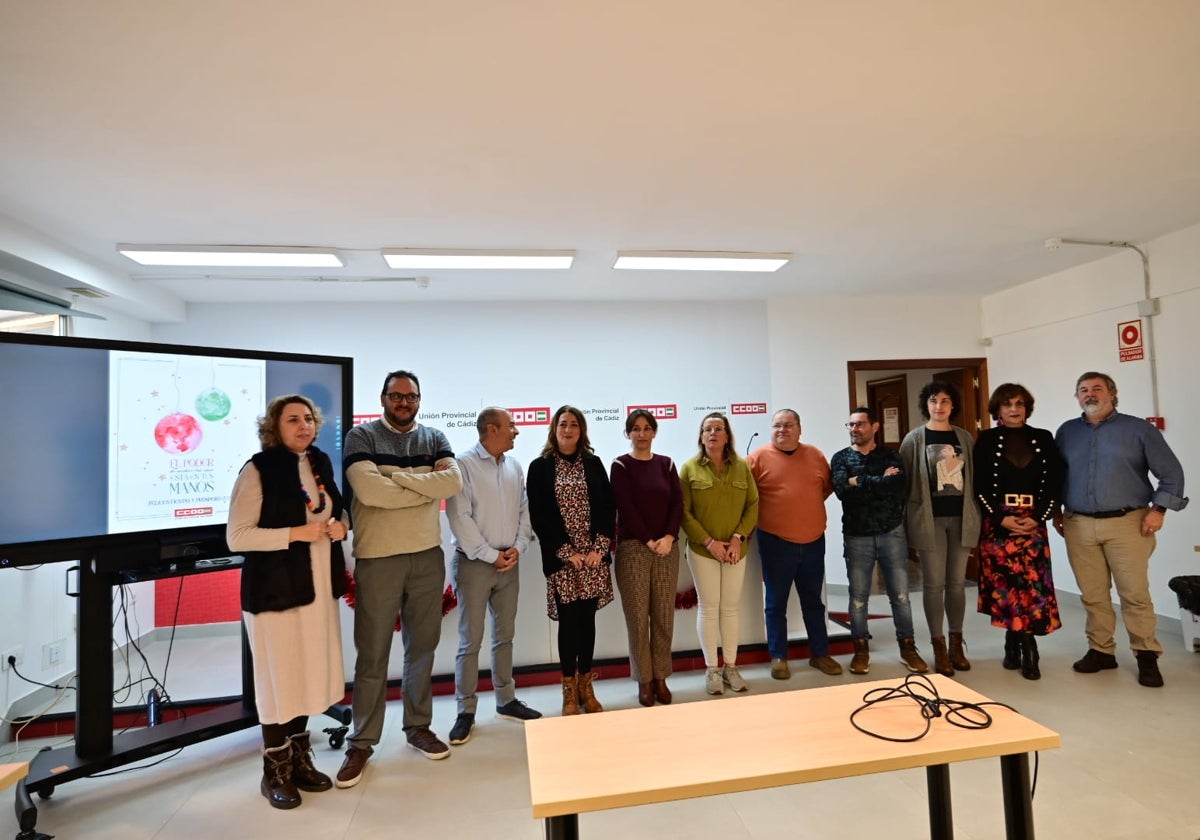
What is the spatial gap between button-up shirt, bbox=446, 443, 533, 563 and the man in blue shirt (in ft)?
10.3

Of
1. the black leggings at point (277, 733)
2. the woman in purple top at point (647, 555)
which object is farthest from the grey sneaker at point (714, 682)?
the black leggings at point (277, 733)

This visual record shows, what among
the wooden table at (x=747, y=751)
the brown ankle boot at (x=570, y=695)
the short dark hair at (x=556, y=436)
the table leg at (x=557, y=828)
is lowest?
the brown ankle boot at (x=570, y=695)

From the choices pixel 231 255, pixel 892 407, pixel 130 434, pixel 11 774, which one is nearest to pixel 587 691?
pixel 11 774

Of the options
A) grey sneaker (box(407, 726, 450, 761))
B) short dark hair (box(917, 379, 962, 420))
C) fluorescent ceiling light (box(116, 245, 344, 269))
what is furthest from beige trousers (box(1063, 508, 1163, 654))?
fluorescent ceiling light (box(116, 245, 344, 269))

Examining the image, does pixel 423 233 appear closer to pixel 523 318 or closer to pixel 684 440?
pixel 523 318

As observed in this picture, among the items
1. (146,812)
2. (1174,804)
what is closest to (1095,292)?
(1174,804)

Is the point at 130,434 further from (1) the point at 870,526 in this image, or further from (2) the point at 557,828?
(1) the point at 870,526

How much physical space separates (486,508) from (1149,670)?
3612 mm

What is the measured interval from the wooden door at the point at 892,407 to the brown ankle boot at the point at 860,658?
12.1 ft

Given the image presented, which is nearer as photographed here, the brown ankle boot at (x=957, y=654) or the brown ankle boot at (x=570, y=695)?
the brown ankle boot at (x=570, y=695)

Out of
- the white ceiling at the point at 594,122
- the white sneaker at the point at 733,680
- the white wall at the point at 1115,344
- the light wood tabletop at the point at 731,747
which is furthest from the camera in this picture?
the white wall at the point at 1115,344

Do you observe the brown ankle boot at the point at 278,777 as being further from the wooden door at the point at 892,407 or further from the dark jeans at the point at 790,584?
the wooden door at the point at 892,407

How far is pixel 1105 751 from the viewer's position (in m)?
2.62

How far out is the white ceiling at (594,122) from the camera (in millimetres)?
1857
